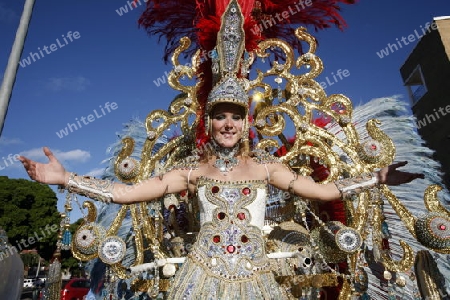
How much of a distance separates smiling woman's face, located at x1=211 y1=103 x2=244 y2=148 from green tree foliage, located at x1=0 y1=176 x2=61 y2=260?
16.8m

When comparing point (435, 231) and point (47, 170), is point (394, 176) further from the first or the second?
point (47, 170)

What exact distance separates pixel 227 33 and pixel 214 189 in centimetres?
150

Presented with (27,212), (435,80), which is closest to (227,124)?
→ (435,80)

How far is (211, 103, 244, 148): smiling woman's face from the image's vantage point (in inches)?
110

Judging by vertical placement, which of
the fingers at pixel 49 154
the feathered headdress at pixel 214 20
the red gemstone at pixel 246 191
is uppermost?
the feathered headdress at pixel 214 20

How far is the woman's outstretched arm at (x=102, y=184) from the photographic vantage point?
235cm

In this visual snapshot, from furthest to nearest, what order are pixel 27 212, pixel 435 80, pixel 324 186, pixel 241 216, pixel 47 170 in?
pixel 27 212
pixel 435 80
pixel 324 186
pixel 241 216
pixel 47 170

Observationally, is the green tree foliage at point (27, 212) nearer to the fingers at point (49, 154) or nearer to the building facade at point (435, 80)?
the fingers at point (49, 154)

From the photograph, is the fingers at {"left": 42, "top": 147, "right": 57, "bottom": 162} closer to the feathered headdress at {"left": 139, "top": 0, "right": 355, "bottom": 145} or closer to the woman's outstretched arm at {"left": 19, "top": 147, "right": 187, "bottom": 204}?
the woman's outstretched arm at {"left": 19, "top": 147, "right": 187, "bottom": 204}

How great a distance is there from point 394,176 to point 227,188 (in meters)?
1.29

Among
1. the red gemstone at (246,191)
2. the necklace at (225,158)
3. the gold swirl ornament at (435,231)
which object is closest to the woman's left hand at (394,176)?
the gold swirl ornament at (435,231)

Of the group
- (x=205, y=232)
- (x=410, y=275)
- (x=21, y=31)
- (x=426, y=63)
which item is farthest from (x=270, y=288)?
(x=426, y=63)

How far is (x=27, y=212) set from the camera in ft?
58.8

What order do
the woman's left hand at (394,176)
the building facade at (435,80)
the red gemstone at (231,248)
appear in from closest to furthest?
the red gemstone at (231,248)
the woman's left hand at (394,176)
the building facade at (435,80)
